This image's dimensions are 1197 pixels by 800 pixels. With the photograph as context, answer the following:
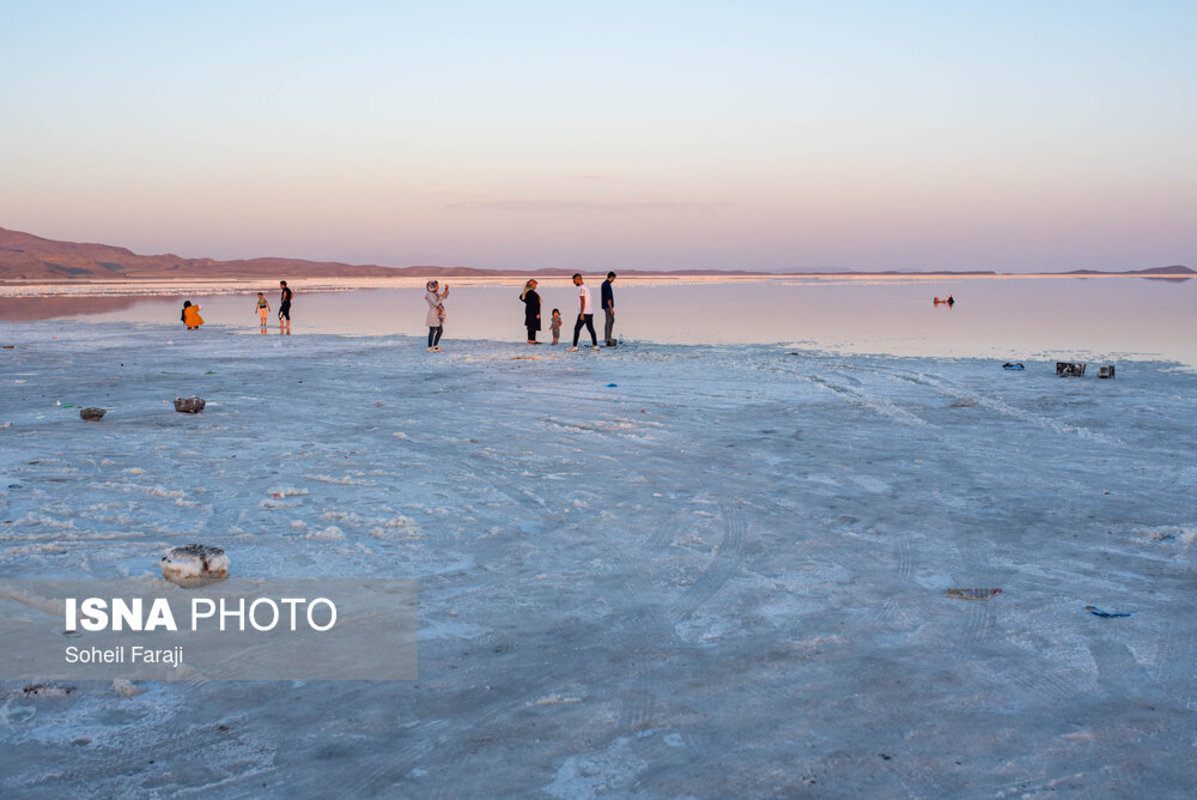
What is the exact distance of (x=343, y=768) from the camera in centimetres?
357

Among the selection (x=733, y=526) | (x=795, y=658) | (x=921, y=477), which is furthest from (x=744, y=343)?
(x=795, y=658)

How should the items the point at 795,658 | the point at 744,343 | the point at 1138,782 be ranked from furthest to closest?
1. the point at 744,343
2. the point at 795,658
3. the point at 1138,782

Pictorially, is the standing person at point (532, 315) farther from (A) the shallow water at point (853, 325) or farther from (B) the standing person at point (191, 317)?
(B) the standing person at point (191, 317)

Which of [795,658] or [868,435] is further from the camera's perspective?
[868,435]

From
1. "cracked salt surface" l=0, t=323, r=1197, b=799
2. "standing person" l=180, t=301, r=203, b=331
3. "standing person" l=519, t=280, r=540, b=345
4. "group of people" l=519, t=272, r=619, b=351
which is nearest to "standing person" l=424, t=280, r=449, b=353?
"group of people" l=519, t=272, r=619, b=351

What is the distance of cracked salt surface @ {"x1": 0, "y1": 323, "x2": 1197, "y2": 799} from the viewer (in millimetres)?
3619

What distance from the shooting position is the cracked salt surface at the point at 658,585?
3619 millimetres

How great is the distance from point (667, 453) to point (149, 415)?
7.21 m

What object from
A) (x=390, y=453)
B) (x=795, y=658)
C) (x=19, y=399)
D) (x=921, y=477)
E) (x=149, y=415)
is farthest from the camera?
(x=19, y=399)

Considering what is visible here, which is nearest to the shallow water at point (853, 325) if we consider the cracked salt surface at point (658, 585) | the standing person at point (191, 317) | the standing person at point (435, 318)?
the standing person at point (191, 317)

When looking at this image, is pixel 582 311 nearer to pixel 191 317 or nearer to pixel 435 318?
pixel 435 318

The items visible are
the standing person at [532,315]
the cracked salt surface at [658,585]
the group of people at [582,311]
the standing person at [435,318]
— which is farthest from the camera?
the standing person at [532,315]

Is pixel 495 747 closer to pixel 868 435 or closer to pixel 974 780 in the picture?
pixel 974 780

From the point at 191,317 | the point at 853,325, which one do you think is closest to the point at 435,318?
the point at 191,317
